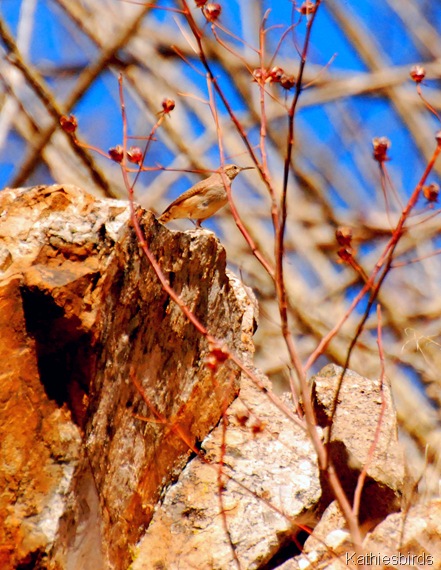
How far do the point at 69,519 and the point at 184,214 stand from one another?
3319 millimetres

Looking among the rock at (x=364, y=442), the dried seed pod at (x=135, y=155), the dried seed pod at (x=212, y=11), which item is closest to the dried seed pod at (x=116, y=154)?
the dried seed pod at (x=135, y=155)

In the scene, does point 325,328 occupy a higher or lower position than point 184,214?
higher

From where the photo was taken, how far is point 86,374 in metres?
2.46

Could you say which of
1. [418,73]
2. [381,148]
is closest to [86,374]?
[381,148]

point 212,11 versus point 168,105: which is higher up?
point 212,11

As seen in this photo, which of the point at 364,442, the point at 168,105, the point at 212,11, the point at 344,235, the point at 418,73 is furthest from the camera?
the point at 364,442

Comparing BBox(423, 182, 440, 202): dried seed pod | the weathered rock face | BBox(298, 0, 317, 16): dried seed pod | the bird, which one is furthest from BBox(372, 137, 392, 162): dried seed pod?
the bird

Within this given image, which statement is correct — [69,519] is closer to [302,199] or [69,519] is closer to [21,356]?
[21,356]

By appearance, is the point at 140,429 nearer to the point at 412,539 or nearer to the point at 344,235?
the point at 412,539

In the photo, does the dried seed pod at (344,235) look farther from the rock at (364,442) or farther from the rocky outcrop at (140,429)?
the rock at (364,442)

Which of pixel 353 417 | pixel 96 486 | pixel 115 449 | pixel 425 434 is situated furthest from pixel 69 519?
pixel 425 434

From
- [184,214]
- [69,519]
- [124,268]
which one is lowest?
[69,519]

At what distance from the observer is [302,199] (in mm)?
8703

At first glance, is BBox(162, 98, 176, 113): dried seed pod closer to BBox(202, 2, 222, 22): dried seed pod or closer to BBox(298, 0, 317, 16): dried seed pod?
BBox(202, 2, 222, 22): dried seed pod
